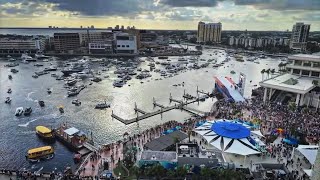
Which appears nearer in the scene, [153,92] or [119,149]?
[119,149]

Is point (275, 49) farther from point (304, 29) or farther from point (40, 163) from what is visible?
point (40, 163)

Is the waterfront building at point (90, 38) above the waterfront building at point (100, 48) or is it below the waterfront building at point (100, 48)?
above

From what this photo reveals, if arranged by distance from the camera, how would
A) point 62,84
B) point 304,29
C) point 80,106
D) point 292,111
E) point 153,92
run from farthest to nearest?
point 304,29
point 62,84
point 153,92
point 80,106
point 292,111

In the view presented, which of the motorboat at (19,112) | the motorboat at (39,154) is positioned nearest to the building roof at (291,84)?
the motorboat at (39,154)

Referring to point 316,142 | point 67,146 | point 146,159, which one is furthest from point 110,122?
point 316,142

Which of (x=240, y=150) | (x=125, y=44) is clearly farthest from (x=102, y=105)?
(x=125, y=44)

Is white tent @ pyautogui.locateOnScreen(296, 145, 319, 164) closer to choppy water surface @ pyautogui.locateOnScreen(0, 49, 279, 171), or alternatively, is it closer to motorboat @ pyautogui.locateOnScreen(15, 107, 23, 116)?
choppy water surface @ pyautogui.locateOnScreen(0, 49, 279, 171)

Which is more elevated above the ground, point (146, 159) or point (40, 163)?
point (146, 159)

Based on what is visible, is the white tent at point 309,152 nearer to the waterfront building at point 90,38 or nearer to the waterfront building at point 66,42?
the waterfront building at point 66,42
